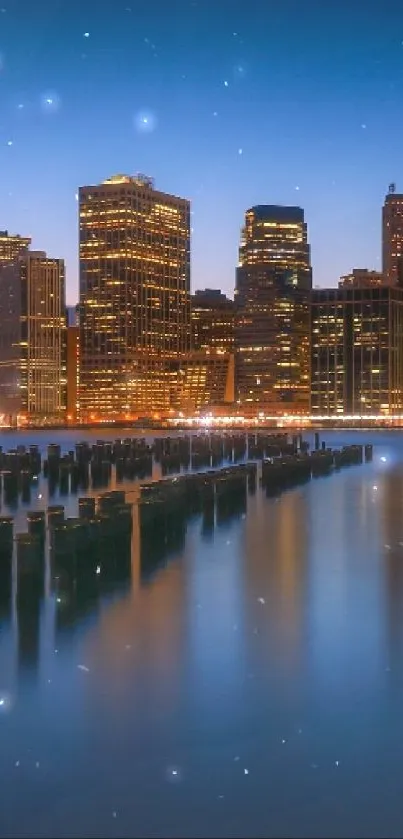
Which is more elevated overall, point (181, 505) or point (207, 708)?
point (181, 505)

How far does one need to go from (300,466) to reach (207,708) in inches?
1251

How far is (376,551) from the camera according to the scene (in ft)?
62.1

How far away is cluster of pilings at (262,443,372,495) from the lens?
3472cm

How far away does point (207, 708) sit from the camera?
8.62m

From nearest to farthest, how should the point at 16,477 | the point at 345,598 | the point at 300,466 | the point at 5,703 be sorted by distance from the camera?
the point at 5,703, the point at 345,598, the point at 16,477, the point at 300,466

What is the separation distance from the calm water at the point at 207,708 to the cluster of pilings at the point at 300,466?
18513 mm

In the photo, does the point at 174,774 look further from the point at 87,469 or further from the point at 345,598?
the point at 87,469

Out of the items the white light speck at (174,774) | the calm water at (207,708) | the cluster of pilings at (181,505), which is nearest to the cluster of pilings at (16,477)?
the cluster of pilings at (181,505)

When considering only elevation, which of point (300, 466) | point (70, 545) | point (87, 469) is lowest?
point (87, 469)

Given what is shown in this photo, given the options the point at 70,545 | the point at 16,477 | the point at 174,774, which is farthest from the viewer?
the point at 16,477

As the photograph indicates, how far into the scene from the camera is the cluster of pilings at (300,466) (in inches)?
1367

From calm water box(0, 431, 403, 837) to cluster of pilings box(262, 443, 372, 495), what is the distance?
729 inches

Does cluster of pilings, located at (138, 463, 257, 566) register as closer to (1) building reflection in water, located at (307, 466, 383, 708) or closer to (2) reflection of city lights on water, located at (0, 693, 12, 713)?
(1) building reflection in water, located at (307, 466, 383, 708)

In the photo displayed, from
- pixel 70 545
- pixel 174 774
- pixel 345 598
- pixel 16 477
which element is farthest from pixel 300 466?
pixel 174 774
